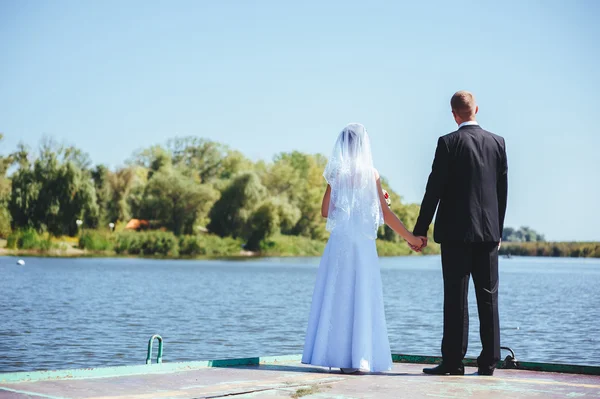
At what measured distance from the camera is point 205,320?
21.6 meters

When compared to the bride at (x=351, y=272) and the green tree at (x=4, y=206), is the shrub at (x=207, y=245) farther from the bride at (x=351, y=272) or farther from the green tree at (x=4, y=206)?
the bride at (x=351, y=272)

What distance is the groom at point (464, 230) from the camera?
5.88 m

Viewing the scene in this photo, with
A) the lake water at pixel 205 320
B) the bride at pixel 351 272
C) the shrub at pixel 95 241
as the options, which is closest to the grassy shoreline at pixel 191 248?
the shrub at pixel 95 241

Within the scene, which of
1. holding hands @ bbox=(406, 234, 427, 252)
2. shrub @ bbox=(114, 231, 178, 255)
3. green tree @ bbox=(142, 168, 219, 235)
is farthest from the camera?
green tree @ bbox=(142, 168, 219, 235)

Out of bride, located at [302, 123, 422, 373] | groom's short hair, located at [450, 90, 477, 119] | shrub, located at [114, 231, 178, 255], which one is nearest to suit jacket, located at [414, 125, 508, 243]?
groom's short hair, located at [450, 90, 477, 119]

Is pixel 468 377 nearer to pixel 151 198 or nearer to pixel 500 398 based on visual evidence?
pixel 500 398

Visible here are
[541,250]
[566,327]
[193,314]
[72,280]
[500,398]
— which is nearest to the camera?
[500,398]

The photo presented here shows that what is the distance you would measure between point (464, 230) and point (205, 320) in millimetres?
16477

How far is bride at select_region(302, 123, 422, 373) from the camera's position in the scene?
619 cm

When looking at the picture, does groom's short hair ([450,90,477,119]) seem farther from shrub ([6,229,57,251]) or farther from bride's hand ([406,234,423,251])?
shrub ([6,229,57,251])

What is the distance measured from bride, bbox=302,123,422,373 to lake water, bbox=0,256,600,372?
731 cm

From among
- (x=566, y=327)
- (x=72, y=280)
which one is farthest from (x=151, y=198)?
(x=566, y=327)

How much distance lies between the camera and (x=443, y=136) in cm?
596

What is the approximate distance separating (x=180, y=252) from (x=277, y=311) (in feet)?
146
